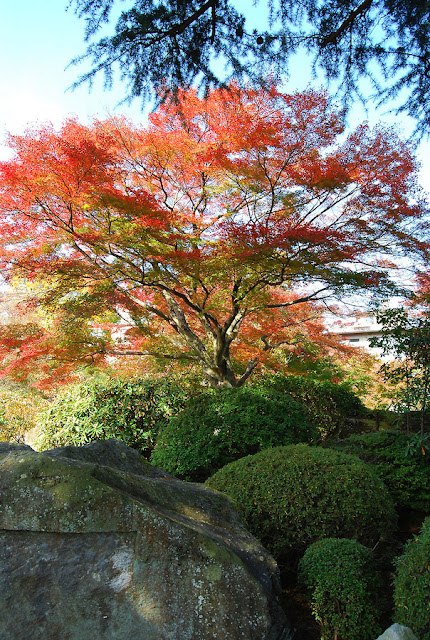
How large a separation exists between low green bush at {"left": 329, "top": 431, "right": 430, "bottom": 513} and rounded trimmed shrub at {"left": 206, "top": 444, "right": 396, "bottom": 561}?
2.32 feet

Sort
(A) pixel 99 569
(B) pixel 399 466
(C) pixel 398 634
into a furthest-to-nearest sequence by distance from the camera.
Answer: (B) pixel 399 466 < (A) pixel 99 569 < (C) pixel 398 634

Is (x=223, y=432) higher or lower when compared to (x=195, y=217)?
lower

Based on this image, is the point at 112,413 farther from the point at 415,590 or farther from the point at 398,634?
the point at 398,634

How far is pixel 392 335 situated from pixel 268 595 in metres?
3.06

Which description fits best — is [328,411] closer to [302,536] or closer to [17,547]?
[302,536]

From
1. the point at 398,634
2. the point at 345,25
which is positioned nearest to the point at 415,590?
the point at 398,634

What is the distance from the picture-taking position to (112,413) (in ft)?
20.4

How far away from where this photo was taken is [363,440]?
15.6ft

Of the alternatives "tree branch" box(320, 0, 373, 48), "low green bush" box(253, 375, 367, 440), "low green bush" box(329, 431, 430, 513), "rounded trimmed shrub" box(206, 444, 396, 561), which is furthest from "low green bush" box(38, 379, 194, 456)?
"tree branch" box(320, 0, 373, 48)

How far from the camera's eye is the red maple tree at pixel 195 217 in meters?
5.82

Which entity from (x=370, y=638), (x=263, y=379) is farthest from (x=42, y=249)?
(x=370, y=638)

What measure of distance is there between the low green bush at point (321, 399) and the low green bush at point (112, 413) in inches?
77.6

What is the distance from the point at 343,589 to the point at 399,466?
2.17 m

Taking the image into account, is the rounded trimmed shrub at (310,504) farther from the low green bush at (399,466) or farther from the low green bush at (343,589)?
the low green bush at (399,466)
